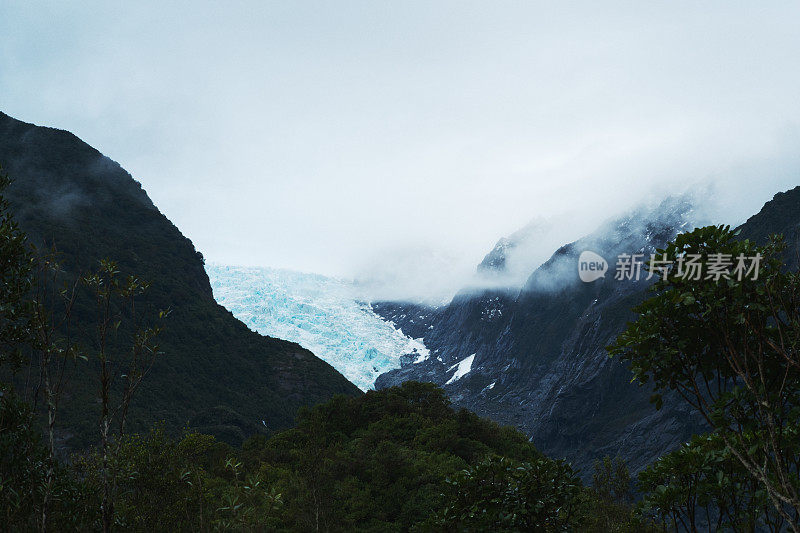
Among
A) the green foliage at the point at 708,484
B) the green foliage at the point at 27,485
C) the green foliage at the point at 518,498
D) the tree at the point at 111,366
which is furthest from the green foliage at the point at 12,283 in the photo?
the green foliage at the point at 708,484

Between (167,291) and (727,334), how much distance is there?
132 m

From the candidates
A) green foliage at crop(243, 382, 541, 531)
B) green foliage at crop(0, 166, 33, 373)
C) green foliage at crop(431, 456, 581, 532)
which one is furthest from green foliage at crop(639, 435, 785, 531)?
green foliage at crop(243, 382, 541, 531)

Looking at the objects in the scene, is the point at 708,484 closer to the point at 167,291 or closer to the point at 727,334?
the point at 727,334

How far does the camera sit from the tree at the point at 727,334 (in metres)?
7.35

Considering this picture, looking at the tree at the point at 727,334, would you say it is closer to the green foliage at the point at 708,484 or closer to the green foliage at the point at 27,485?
the green foliage at the point at 708,484

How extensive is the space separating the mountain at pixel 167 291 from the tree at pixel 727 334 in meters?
87.7

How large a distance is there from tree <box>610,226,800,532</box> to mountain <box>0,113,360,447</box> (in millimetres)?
87680

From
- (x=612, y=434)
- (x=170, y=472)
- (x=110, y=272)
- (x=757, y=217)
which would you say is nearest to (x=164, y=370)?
(x=170, y=472)

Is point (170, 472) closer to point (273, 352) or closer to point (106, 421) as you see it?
point (106, 421)

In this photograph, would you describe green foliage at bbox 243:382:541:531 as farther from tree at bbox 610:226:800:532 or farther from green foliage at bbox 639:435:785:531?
tree at bbox 610:226:800:532

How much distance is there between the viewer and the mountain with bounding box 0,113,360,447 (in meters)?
98.4

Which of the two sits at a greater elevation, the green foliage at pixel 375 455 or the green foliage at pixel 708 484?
the green foliage at pixel 708 484

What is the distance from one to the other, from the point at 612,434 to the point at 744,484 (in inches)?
7112

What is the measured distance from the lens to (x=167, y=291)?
12475cm
